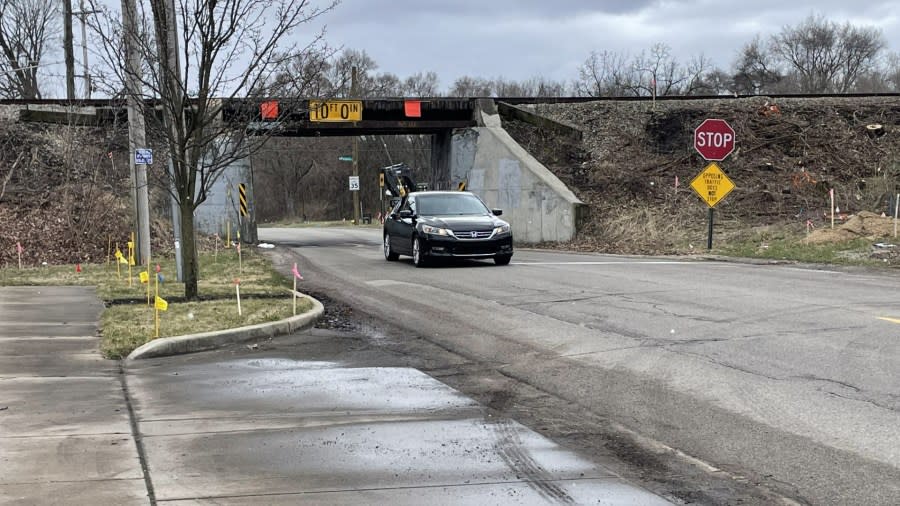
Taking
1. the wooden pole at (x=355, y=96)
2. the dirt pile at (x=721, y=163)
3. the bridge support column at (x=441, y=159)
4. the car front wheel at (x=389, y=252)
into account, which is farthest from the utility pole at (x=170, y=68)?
the wooden pole at (x=355, y=96)

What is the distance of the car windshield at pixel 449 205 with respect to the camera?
19281 mm

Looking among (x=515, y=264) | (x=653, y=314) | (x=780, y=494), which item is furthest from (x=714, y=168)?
(x=780, y=494)

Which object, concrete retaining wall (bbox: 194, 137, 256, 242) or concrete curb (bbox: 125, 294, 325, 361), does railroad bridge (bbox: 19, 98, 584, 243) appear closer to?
concrete retaining wall (bbox: 194, 137, 256, 242)

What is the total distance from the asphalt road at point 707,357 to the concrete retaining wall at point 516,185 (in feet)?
38.8

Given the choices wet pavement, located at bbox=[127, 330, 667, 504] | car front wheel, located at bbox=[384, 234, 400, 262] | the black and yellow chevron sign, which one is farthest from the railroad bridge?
wet pavement, located at bbox=[127, 330, 667, 504]

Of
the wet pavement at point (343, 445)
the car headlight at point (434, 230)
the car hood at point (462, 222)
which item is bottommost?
the wet pavement at point (343, 445)

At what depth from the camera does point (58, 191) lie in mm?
26266

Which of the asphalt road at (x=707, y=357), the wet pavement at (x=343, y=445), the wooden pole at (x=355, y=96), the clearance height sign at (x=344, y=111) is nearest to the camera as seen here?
the wet pavement at (x=343, y=445)

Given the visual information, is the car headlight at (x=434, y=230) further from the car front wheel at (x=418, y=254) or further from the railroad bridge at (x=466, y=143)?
the railroad bridge at (x=466, y=143)

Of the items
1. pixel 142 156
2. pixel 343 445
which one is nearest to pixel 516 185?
pixel 142 156

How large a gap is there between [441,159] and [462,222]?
718 inches

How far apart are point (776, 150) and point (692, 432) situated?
25.4m

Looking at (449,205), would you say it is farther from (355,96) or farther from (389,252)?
(355,96)

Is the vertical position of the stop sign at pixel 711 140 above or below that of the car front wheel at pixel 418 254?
above
